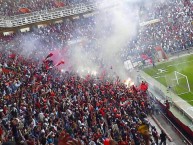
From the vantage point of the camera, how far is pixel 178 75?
25.8 m

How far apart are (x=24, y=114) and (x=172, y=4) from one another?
2906 cm

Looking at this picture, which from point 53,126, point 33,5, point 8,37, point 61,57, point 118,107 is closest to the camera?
point 53,126

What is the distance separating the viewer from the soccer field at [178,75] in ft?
74.2

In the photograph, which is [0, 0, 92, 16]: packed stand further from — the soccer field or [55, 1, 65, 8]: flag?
the soccer field

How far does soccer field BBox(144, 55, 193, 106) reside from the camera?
22.6 metres

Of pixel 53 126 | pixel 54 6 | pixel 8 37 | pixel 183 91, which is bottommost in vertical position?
pixel 183 91

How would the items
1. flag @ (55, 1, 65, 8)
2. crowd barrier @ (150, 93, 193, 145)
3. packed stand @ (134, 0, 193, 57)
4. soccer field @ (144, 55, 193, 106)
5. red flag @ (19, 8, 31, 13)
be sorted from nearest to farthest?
crowd barrier @ (150, 93, 193, 145) → soccer field @ (144, 55, 193, 106) → packed stand @ (134, 0, 193, 57) → red flag @ (19, 8, 31, 13) → flag @ (55, 1, 65, 8)

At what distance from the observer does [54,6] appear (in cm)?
3803

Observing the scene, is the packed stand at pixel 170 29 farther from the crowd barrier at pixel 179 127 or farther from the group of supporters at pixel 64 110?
the crowd barrier at pixel 179 127

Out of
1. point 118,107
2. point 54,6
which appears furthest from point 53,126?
point 54,6

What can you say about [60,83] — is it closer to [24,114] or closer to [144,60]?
[24,114]

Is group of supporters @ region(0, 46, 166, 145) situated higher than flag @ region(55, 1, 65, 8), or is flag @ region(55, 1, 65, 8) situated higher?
flag @ region(55, 1, 65, 8)

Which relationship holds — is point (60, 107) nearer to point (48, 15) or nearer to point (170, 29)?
point (170, 29)

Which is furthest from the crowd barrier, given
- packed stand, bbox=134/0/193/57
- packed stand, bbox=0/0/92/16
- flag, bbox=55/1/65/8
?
flag, bbox=55/1/65/8
